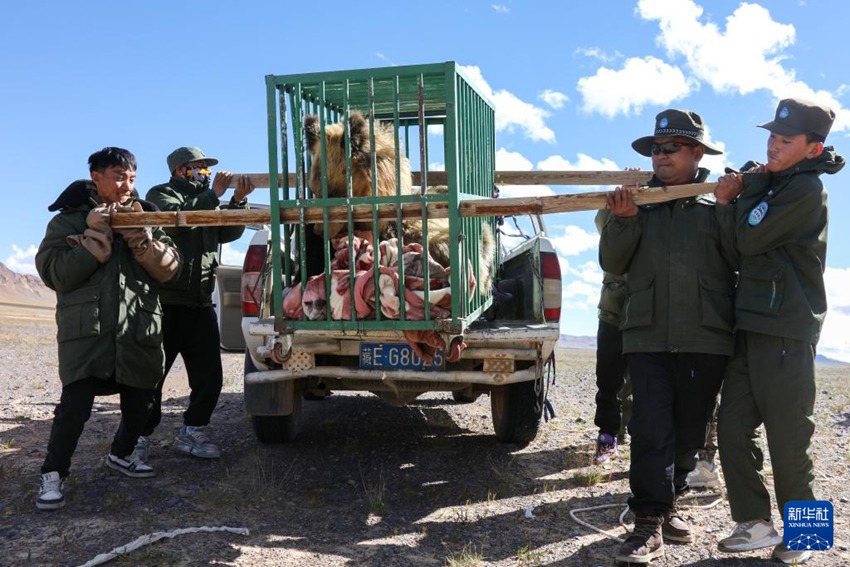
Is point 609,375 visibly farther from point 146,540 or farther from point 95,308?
point 95,308

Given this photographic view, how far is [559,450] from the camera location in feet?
18.6

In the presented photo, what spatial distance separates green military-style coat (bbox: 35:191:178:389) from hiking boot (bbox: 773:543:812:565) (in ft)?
11.9

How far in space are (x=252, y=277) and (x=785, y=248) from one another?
10.5 ft

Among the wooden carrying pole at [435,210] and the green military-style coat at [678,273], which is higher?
the wooden carrying pole at [435,210]

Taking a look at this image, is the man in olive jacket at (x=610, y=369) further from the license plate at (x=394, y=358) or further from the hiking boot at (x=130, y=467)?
the hiking boot at (x=130, y=467)

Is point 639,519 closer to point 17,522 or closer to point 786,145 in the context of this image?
point 786,145

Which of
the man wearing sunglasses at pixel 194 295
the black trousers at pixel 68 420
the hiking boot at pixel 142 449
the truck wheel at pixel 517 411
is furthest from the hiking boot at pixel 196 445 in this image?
the truck wheel at pixel 517 411

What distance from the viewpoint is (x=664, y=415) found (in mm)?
3549

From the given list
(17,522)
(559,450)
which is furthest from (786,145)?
(17,522)

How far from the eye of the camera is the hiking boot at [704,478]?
15.5ft

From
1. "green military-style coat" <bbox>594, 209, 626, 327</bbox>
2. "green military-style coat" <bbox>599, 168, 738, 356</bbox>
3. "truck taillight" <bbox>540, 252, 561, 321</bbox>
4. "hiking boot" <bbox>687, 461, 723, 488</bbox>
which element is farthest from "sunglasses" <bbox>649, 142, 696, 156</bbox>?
"hiking boot" <bbox>687, 461, 723, 488</bbox>

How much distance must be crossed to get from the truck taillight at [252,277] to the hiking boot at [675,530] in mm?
2807

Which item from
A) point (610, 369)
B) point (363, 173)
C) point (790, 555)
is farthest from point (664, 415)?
point (363, 173)

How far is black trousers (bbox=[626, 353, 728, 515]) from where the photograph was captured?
3506 mm
